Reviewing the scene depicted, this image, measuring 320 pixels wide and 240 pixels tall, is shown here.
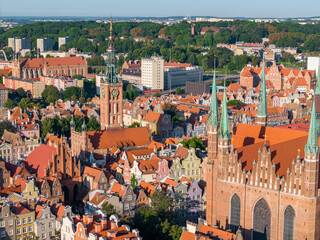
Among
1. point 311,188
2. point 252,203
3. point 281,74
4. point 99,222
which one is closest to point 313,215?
point 311,188

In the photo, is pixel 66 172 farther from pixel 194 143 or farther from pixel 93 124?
pixel 93 124

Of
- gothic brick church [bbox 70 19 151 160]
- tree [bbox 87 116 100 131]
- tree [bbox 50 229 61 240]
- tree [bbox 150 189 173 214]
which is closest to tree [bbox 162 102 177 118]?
tree [bbox 87 116 100 131]

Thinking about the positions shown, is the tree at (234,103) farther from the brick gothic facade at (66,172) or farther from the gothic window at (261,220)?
the gothic window at (261,220)

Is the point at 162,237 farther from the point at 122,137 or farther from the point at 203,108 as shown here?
the point at 203,108

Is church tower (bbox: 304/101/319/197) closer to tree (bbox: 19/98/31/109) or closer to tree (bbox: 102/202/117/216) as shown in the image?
tree (bbox: 102/202/117/216)

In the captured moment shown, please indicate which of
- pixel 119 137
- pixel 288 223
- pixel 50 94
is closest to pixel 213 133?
pixel 288 223

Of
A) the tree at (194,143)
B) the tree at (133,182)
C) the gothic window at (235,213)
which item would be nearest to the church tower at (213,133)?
the gothic window at (235,213)
